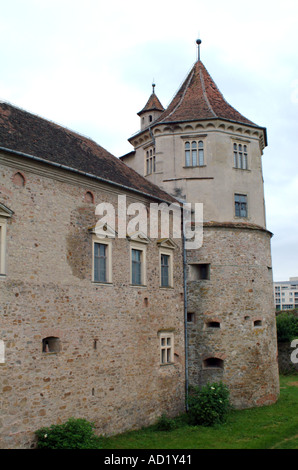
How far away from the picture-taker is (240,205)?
77.3ft

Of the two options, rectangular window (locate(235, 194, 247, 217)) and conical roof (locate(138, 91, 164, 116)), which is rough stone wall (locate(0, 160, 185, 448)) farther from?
conical roof (locate(138, 91, 164, 116))

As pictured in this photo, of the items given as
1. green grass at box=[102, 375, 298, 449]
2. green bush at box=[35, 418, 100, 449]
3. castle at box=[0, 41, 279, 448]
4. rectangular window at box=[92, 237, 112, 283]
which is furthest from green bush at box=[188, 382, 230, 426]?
rectangular window at box=[92, 237, 112, 283]

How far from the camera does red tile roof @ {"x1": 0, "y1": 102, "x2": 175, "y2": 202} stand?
15656mm

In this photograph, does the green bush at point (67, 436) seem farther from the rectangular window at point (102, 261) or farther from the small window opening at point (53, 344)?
the rectangular window at point (102, 261)

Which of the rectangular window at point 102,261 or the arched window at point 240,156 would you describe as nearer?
the rectangular window at point 102,261

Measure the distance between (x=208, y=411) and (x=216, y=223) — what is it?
8.66m

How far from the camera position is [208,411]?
734 inches

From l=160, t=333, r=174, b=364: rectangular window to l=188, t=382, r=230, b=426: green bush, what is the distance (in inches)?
74.4

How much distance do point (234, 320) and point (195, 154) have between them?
847cm

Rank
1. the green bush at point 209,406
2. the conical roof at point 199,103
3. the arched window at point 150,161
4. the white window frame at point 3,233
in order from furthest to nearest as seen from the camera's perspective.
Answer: the arched window at point 150,161
the conical roof at point 199,103
the green bush at point 209,406
the white window frame at point 3,233

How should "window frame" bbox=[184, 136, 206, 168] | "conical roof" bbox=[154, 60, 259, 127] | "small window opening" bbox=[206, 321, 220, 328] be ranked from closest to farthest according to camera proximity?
1. "small window opening" bbox=[206, 321, 220, 328]
2. "window frame" bbox=[184, 136, 206, 168]
3. "conical roof" bbox=[154, 60, 259, 127]

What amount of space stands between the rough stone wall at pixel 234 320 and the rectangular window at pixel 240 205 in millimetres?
987

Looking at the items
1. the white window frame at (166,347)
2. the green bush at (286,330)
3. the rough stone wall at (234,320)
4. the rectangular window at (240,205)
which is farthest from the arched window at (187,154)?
the green bush at (286,330)

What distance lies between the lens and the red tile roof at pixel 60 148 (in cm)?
1566
